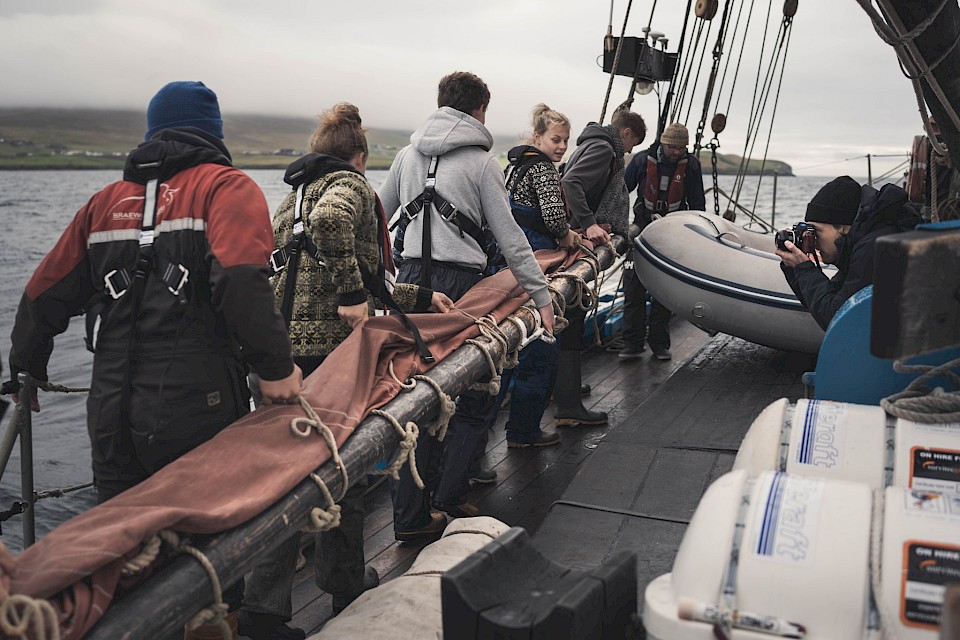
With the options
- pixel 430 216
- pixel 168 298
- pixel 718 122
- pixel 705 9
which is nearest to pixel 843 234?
pixel 430 216

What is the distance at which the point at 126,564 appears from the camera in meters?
1.67

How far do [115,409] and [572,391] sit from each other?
3.05 meters

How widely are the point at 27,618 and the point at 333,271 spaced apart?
141cm

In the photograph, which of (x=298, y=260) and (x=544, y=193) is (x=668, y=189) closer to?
(x=544, y=193)

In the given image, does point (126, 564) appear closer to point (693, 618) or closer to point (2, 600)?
point (2, 600)

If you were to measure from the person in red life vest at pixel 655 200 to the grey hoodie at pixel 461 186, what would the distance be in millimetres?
2736

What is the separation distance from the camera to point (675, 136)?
19.3 feet

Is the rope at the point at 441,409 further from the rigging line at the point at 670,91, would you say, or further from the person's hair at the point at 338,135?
the rigging line at the point at 670,91

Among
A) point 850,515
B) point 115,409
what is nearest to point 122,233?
point 115,409

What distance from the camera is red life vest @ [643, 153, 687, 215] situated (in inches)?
239

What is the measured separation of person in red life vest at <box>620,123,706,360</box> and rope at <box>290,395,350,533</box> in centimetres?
410

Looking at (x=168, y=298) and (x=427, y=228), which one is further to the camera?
(x=427, y=228)

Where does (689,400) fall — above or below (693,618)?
below

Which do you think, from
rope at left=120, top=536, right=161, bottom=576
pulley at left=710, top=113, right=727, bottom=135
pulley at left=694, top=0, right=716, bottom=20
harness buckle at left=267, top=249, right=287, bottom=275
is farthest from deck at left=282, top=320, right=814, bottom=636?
pulley at left=710, top=113, right=727, bottom=135
